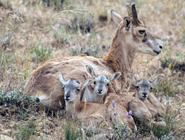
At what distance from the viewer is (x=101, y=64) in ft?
25.7

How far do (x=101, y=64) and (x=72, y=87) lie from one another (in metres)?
1.66

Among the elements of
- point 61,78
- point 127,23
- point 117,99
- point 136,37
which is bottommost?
point 117,99

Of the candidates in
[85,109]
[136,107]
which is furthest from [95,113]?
[136,107]

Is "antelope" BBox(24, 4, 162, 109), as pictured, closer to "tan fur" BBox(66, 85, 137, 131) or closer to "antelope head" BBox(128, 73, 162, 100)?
"tan fur" BBox(66, 85, 137, 131)

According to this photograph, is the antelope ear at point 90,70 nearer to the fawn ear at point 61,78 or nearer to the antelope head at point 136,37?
the fawn ear at point 61,78

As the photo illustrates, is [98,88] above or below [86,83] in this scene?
below

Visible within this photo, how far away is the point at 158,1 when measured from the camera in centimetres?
1386

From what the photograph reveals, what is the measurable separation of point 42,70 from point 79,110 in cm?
101

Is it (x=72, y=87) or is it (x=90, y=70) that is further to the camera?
(x=90, y=70)

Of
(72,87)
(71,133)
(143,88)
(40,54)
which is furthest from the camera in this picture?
(40,54)

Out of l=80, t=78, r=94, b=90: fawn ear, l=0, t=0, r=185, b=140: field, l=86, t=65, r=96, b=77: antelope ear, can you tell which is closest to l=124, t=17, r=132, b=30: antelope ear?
l=0, t=0, r=185, b=140: field

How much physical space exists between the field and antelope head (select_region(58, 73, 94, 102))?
408mm

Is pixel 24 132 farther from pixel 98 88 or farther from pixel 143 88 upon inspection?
pixel 143 88

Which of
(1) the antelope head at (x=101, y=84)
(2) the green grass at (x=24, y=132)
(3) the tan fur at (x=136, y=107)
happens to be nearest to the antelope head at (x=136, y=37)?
(1) the antelope head at (x=101, y=84)
